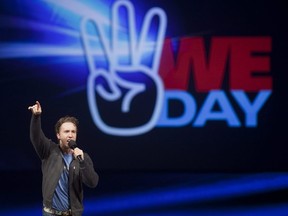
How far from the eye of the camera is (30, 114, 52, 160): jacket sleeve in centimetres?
318

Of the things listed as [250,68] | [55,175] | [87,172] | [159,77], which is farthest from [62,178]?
[250,68]

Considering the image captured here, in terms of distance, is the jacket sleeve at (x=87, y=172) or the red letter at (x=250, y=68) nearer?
the jacket sleeve at (x=87, y=172)

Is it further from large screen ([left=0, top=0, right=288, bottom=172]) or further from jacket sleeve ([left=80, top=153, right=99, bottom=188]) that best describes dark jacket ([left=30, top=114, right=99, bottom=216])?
large screen ([left=0, top=0, right=288, bottom=172])

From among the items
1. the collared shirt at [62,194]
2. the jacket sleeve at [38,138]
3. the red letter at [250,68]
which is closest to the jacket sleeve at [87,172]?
the collared shirt at [62,194]

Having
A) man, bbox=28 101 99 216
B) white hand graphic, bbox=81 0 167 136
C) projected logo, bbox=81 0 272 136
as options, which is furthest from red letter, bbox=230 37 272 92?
man, bbox=28 101 99 216

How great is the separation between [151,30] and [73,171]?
291 cm

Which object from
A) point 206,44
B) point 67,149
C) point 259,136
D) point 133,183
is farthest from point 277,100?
point 67,149

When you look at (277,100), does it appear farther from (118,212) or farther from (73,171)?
(73,171)

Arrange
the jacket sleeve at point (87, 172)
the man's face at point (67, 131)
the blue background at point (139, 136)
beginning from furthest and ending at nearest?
the blue background at point (139, 136), the man's face at point (67, 131), the jacket sleeve at point (87, 172)

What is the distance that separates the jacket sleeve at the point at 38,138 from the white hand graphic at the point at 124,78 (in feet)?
8.35

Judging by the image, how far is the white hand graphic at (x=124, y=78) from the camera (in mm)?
5805

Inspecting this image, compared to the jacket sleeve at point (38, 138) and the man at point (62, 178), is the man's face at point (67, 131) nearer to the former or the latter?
the man at point (62, 178)

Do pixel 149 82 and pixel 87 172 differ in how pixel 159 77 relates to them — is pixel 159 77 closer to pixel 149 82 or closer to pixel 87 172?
pixel 149 82

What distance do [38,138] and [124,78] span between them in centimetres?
267
